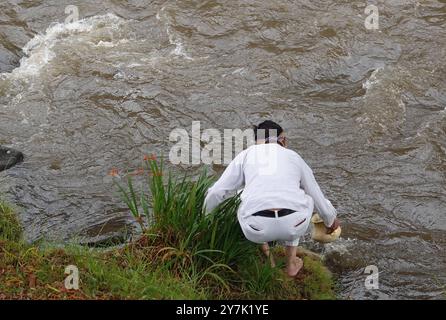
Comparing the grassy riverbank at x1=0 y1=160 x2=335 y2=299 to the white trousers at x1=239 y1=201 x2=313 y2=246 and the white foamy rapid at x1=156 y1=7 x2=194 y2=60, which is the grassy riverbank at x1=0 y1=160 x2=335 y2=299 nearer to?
the white trousers at x1=239 y1=201 x2=313 y2=246

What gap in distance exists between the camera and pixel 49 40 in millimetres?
9977

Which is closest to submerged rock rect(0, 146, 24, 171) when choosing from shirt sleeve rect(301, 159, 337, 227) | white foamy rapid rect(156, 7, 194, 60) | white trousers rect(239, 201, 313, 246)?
white foamy rapid rect(156, 7, 194, 60)

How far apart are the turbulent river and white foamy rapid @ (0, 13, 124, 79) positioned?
29 millimetres

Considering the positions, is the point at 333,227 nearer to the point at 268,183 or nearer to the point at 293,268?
the point at 293,268

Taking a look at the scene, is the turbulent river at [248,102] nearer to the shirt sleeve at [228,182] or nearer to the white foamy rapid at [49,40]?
the white foamy rapid at [49,40]

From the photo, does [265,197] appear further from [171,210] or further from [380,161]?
[380,161]

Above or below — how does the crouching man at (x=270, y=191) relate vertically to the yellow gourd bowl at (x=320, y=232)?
above

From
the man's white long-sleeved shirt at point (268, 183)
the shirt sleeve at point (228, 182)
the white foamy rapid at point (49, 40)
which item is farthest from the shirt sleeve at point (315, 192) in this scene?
the white foamy rapid at point (49, 40)

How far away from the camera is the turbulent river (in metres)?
6.57

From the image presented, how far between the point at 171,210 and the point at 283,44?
5015 mm

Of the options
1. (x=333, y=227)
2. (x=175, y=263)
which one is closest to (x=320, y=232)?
(x=333, y=227)

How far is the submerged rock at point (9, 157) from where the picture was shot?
24.3ft

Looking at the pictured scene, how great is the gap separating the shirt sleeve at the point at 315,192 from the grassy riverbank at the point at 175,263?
0.54 m
